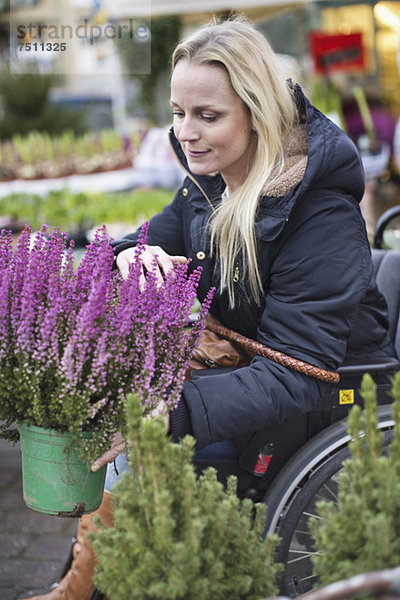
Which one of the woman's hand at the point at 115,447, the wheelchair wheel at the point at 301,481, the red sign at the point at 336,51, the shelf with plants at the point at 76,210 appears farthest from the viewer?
the red sign at the point at 336,51

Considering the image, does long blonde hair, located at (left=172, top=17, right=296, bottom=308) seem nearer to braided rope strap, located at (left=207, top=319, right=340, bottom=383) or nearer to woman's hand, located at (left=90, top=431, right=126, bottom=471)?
braided rope strap, located at (left=207, top=319, right=340, bottom=383)

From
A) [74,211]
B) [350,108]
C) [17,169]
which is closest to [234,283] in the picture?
[74,211]

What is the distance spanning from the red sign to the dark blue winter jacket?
6739 millimetres

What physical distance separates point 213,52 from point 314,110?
0.99 ft

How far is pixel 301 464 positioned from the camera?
5.85ft

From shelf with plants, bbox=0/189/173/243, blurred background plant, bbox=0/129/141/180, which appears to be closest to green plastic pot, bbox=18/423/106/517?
shelf with plants, bbox=0/189/173/243

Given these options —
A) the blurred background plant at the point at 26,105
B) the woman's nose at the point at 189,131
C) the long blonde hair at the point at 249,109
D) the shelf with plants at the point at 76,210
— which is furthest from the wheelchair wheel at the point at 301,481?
the blurred background plant at the point at 26,105

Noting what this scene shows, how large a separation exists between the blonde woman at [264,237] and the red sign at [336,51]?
662 cm

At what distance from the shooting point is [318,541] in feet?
3.89

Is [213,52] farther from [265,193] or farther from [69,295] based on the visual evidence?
[69,295]

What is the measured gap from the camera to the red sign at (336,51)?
321 inches

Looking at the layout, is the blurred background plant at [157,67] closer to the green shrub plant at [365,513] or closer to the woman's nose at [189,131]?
the woman's nose at [189,131]

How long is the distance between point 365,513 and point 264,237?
2.81 feet

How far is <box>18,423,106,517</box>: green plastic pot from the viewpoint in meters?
1.45
